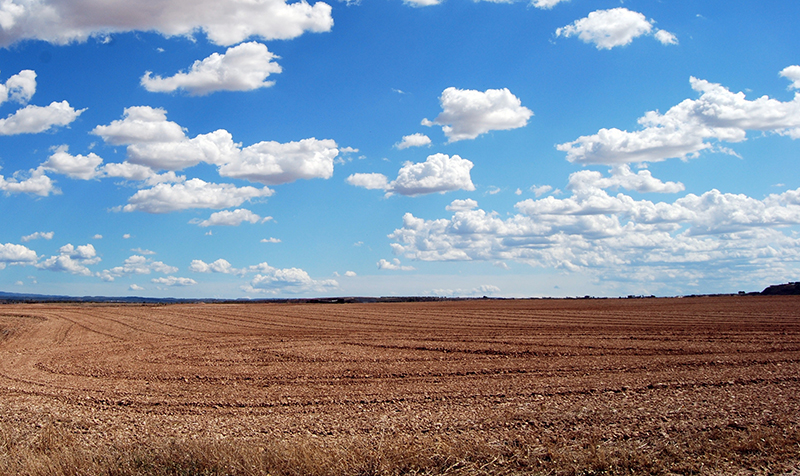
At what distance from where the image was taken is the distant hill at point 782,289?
347ft

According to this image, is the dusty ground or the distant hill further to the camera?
the distant hill

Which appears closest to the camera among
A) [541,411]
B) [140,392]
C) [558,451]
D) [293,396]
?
[558,451]

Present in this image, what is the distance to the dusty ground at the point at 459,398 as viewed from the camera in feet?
30.1

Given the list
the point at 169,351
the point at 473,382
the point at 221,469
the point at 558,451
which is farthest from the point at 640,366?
the point at 169,351

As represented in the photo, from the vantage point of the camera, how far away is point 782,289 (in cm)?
10988

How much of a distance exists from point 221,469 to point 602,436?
6242 mm

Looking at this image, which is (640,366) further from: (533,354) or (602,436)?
(602,436)

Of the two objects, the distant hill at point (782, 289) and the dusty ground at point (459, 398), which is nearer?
the dusty ground at point (459, 398)

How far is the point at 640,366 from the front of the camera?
17922 millimetres

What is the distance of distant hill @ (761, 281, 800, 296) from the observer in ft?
347

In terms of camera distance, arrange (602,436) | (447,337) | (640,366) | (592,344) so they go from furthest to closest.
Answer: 1. (447,337)
2. (592,344)
3. (640,366)
4. (602,436)

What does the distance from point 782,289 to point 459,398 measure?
11981 centimetres

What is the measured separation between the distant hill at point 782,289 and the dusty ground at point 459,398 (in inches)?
3796

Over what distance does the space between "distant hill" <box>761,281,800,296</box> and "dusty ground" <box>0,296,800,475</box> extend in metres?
96.4
